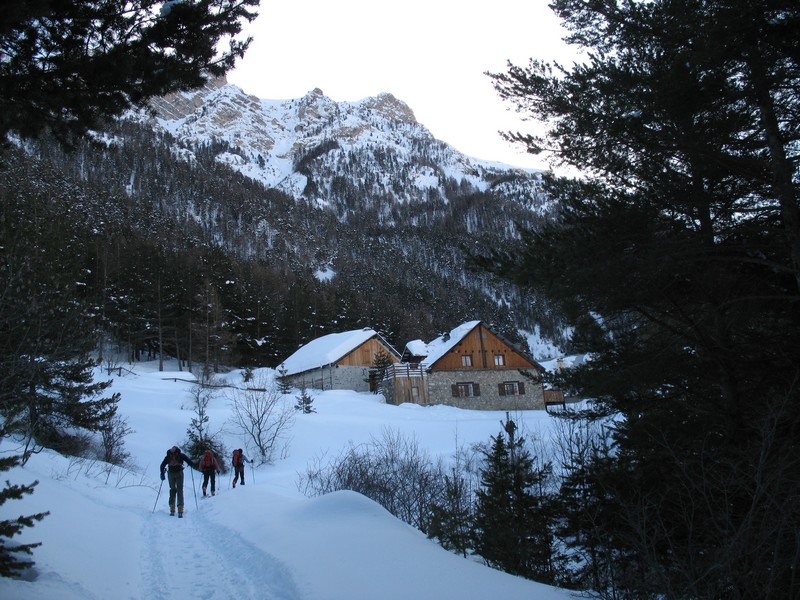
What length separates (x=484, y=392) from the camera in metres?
40.6

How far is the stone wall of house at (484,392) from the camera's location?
3953 centimetres

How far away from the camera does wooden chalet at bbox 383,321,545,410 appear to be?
39028 millimetres

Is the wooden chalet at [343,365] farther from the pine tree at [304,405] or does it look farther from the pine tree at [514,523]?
the pine tree at [514,523]

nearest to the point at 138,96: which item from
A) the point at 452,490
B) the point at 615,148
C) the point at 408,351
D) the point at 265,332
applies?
the point at 615,148

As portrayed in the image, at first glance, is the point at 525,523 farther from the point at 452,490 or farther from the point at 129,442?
the point at 129,442

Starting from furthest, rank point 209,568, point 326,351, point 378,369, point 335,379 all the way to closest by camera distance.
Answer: point 326,351
point 378,369
point 335,379
point 209,568

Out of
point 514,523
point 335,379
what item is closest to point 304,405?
point 335,379

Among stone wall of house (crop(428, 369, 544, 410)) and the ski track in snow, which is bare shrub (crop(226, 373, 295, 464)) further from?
the ski track in snow

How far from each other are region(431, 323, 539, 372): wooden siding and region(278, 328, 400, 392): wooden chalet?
6721mm

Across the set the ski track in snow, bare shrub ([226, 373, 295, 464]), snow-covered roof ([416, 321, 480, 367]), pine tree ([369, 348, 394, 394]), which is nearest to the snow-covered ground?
the ski track in snow

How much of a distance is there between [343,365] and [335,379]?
1351mm

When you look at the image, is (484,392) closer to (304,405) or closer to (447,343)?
(447,343)

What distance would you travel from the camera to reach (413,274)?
5167 inches

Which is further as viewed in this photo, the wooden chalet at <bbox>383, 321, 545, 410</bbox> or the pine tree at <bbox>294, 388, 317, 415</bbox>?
the wooden chalet at <bbox>383, 321, 545, 410</bbox>
